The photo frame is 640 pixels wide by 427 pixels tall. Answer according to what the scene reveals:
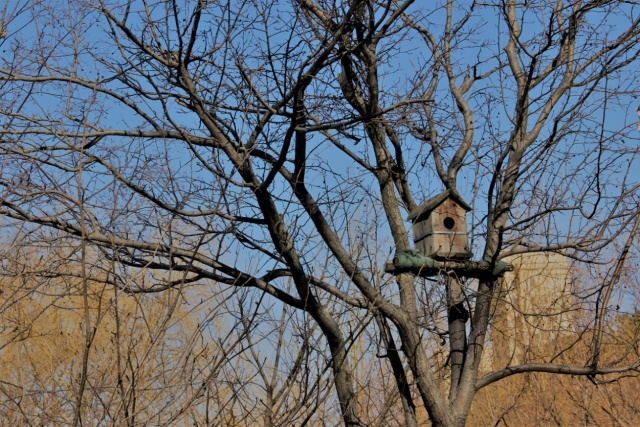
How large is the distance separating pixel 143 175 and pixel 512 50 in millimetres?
3512

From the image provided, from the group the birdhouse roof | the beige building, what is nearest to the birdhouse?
the birdhouse roof

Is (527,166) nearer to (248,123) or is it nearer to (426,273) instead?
(426,273)

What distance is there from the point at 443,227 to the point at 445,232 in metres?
0.04

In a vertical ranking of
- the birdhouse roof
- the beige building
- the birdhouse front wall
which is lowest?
the birdhouse front wall

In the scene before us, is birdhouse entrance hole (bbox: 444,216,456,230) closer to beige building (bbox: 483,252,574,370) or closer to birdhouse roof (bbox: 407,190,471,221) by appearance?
birdhouse roof (bbox: 407,190,471,221)

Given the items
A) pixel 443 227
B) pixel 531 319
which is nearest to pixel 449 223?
pixel 443 227

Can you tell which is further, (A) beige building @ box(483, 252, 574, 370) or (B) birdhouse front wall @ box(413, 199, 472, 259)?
(A) beige building @ box(483, 252, 574, 370)

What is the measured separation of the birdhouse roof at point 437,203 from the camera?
17.8 ft

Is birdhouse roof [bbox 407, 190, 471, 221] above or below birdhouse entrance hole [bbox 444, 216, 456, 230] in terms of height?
above

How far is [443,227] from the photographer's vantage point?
5406mm

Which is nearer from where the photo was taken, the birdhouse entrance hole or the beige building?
the birdhouse entrance hole

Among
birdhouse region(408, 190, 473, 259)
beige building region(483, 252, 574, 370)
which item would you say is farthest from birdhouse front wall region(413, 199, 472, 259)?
beige building region(483, 252, 574, 370)

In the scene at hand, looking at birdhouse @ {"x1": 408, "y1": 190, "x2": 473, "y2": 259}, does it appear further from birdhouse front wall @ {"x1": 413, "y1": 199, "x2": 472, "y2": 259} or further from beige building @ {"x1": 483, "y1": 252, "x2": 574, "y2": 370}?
beige building @ {"x1": 483, "y1": 252, "x2": 574, "y2": 370}

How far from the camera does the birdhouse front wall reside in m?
5.36
